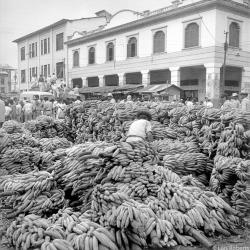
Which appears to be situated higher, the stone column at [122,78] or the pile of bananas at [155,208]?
the stone column at [122,78]

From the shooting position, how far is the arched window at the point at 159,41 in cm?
2430

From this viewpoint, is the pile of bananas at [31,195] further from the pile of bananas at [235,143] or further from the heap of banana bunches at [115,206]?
the pile of bananas at [235,143]

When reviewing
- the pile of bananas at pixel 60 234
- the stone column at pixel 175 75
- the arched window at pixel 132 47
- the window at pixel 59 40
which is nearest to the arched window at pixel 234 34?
the stone column at pixel 175 75

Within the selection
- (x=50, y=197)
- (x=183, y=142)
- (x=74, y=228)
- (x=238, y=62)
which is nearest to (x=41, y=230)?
(x=74, y=228)

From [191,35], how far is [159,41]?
304 centimetres

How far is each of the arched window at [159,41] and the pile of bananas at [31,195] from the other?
832 inches

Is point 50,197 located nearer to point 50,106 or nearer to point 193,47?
point 50,106

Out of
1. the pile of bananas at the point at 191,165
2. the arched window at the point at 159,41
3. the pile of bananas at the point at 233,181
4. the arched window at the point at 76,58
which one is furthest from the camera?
the arched window at the point at 76,58

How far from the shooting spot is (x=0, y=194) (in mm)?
4336

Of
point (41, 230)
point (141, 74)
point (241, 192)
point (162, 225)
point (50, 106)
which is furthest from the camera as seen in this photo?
point (141, 74)

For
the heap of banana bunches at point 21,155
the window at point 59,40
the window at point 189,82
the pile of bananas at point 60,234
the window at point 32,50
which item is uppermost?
the window at point 59,40

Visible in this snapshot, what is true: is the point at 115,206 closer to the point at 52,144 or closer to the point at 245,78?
the point at 52,144

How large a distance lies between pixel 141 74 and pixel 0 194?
24.8m

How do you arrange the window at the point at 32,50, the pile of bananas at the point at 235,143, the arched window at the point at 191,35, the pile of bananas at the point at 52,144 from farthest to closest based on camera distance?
the window at the point at 32,50 < the arched window at the point at 191,35 < the pile of bananas at the point at 52,144 < the pile of bananas at the point at 235,143
